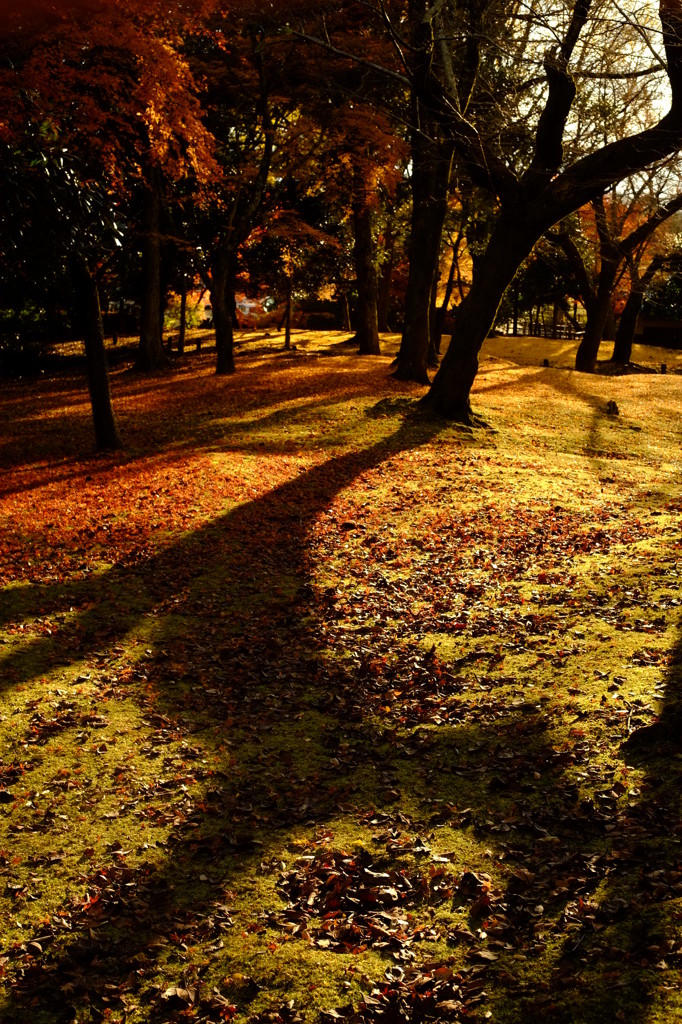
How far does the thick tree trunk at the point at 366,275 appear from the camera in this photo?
2947 centimetres

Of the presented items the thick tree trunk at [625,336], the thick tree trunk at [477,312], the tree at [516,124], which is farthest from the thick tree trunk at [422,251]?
the thick tree trunk at [625,336]

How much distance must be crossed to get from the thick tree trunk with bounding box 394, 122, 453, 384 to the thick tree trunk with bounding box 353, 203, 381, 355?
6.07 meters

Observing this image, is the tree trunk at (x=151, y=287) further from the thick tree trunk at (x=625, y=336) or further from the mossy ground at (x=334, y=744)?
the thick tree trunk at (x=625, y=336)

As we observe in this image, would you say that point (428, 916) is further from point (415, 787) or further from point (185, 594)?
point (185, 594)

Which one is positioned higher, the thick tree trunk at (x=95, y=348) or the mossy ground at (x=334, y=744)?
the thick tree trunk at (x=95, y=348)

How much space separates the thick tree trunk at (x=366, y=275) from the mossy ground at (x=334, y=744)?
1706 cm

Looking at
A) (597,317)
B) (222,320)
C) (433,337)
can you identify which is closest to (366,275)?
(433,337)

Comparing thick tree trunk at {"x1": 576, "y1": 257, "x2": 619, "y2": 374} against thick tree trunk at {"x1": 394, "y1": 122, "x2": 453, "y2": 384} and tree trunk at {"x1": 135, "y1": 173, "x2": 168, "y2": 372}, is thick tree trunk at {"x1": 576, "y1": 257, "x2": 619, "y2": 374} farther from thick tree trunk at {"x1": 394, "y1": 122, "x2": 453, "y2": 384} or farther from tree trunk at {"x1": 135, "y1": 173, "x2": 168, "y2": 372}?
tree trunk at {"x1": 135, "y1": 173, "x2": 168, "y2": 372}

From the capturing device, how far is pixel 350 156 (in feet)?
85.8

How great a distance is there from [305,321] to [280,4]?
3324cm

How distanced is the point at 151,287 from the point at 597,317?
732 inches

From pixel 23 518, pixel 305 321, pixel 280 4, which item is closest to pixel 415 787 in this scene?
pixel 23 518

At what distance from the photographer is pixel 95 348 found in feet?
47.3

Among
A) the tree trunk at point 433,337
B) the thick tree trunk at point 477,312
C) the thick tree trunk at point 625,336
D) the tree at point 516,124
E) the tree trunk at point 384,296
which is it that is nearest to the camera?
the tree at point 516,124
